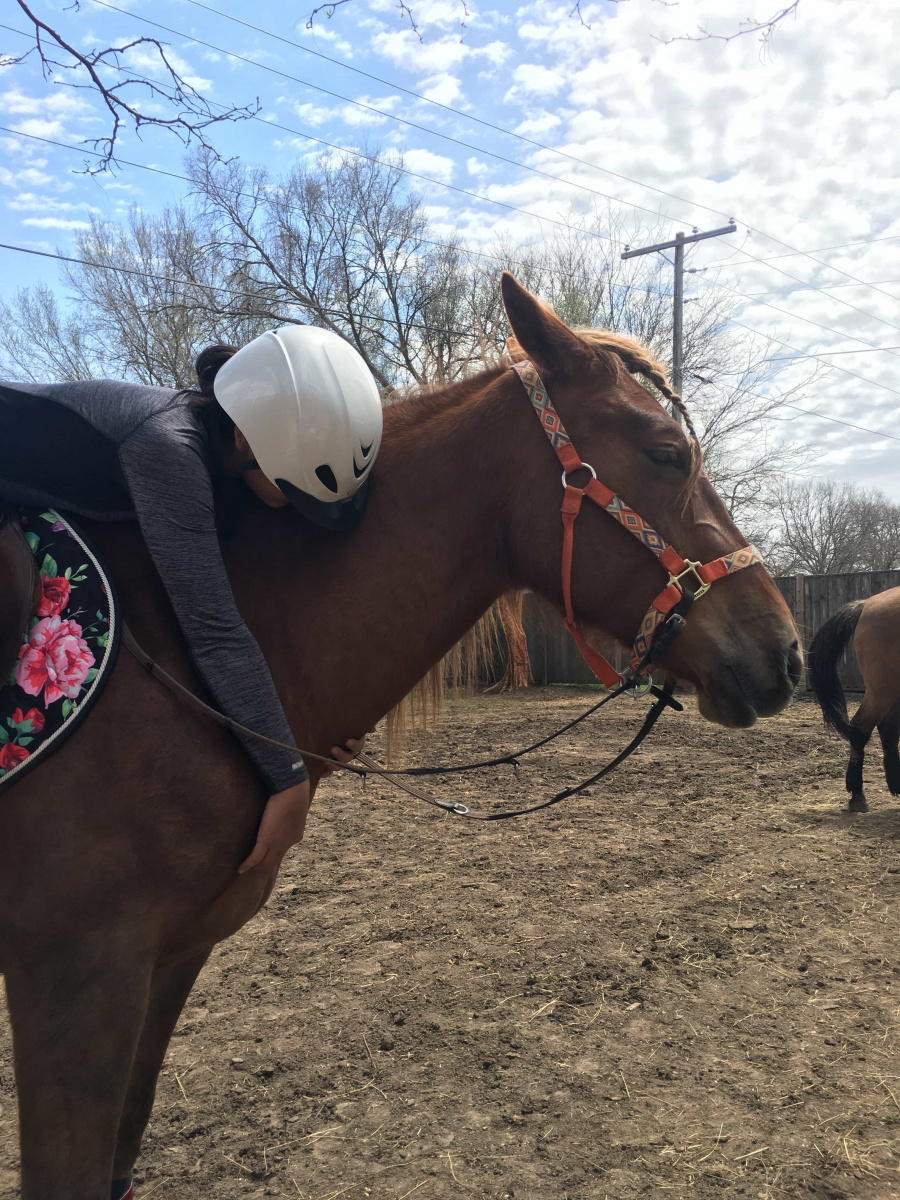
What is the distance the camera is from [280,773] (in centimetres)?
143

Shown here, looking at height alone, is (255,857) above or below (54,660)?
below

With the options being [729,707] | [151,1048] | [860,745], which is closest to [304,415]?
[729,707]

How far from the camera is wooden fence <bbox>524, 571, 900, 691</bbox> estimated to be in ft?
42.8

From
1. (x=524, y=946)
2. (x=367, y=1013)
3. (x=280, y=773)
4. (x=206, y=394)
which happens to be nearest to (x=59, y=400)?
(x=206, y=394)

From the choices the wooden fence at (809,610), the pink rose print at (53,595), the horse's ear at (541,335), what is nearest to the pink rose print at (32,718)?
the pink rose print at (53,595)

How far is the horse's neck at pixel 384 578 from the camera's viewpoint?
1664mm

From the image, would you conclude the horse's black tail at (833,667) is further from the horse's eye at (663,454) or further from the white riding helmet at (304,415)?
the white riding helmet at (304,415)

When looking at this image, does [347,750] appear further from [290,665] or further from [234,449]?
[234,449]

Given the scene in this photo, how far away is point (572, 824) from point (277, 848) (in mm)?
4982

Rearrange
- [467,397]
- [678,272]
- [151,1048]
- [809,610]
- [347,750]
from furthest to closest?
[678,272] → [809,610] → [467,397] → [151,1048] → [347,750]

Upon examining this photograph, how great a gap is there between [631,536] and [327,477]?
2.49 feet

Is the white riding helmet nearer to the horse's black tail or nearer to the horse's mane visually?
the horse's mane

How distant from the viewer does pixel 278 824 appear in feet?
4.74

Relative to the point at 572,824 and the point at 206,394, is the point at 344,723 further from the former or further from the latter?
the point at 572,824
